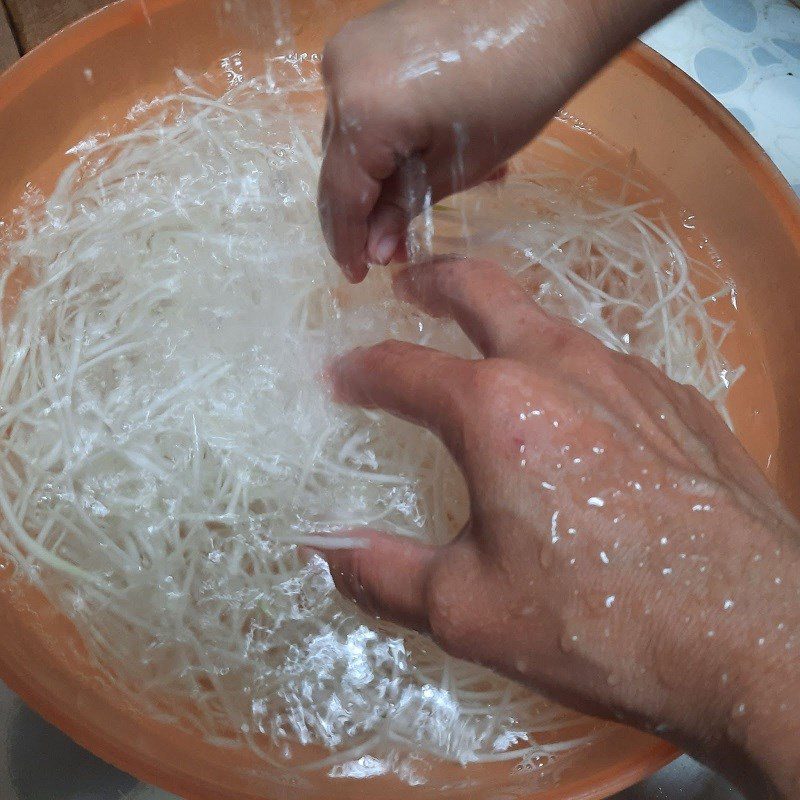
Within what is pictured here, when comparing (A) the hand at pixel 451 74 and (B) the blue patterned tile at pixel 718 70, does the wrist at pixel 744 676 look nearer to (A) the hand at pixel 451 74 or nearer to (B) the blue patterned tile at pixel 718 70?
(A) the hand at pixel 451 74

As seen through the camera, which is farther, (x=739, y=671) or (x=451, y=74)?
(x=451, y=74)

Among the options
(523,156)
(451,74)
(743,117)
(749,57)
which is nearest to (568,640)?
(451,74)

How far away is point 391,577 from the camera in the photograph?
1.81 feet

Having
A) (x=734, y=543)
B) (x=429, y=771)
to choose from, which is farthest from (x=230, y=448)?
(x=734, y=543)

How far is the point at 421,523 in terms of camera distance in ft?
2.43

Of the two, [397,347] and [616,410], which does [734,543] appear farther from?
[397,347]

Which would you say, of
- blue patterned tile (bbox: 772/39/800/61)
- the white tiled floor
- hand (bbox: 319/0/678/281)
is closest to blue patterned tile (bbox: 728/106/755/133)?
the white tiled floor

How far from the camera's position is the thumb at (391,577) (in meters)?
0.53

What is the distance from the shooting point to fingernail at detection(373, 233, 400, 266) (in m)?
0.71

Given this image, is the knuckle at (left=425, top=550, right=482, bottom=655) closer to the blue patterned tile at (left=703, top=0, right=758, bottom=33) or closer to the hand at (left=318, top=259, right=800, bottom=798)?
the hand at (left=318, top=259, right=800, bottom=798)

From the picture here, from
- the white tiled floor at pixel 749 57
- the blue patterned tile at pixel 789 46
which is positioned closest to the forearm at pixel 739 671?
the white tiled floor at pixel 749 57

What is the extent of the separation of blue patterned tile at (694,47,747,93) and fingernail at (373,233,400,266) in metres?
0.72

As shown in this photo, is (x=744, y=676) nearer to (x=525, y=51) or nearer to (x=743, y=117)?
(x=525, y=51)

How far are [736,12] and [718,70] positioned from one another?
0.13 metres
